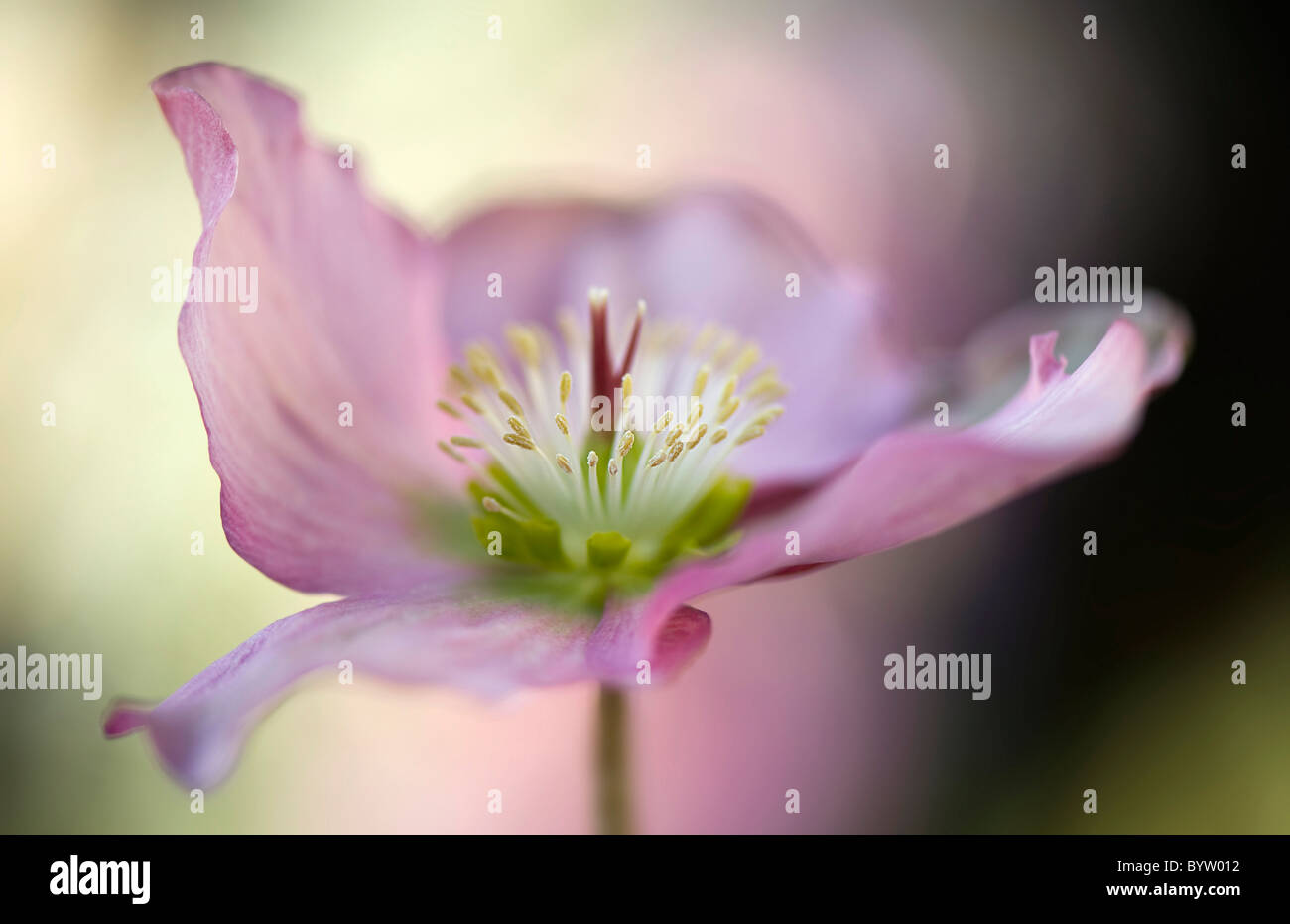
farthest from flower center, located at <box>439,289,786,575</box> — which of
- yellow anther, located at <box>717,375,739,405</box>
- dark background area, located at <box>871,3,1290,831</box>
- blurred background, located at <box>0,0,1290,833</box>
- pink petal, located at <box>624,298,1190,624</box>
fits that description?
dark background area, located at <box>871,3,1290,831</box>

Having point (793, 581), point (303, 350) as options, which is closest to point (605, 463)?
point (303, 350)

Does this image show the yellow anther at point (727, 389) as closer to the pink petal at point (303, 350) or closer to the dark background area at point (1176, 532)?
the pink petal at point (303, 350)

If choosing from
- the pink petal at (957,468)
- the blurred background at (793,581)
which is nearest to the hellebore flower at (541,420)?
the pink petal at (957,468)

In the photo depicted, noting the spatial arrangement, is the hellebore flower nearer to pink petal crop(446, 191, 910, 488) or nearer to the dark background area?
pink petal crop(446, 191, 910, 488)

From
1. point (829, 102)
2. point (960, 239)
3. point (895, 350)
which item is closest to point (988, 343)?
point (895, 350)

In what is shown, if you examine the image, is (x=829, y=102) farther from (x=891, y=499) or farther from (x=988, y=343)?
(x=891, y=499)
